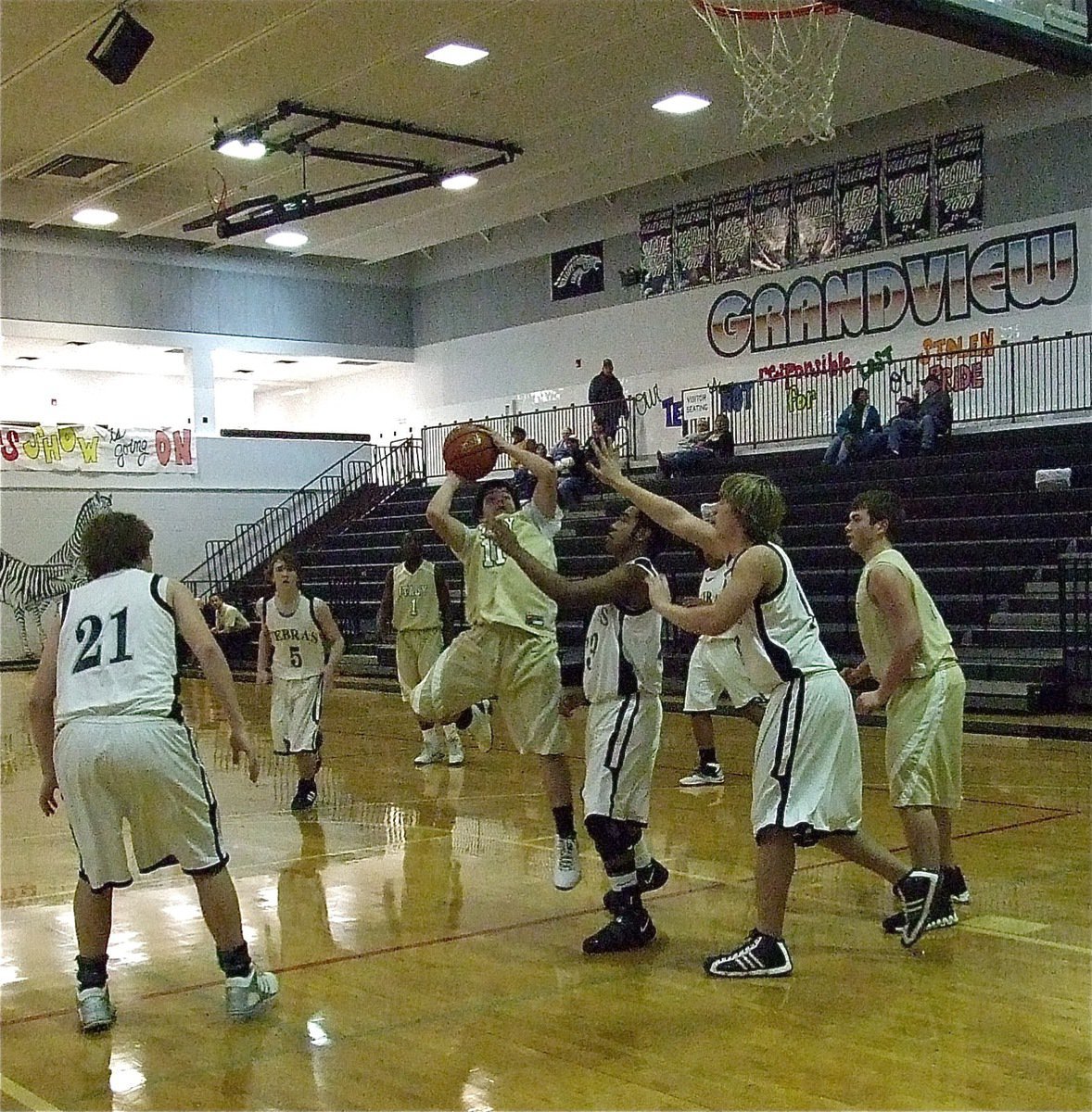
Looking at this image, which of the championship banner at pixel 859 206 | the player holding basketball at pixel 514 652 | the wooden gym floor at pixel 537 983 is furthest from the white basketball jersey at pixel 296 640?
the championship banner at pixel 859 206

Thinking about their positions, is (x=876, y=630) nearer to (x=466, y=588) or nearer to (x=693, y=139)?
(x=466, y=588)

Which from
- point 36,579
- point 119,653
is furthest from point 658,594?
point 36,579

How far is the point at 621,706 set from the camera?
5.45 metres

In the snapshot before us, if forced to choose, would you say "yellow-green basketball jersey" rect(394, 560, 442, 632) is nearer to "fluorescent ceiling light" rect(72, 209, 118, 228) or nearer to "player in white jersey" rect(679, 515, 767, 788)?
"player in white jersey" rect(679, 515, 767, 788)

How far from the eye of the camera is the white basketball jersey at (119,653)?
4473 mm

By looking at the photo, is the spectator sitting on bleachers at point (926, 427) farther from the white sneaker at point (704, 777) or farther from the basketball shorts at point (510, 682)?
the basketball shorts at point (510, 682)

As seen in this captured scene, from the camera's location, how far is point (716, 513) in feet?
16.5

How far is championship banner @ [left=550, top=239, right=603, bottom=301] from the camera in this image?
2459cm

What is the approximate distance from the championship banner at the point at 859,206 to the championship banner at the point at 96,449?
39.1ft

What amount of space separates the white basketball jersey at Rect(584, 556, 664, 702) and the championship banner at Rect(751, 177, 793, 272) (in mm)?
16589

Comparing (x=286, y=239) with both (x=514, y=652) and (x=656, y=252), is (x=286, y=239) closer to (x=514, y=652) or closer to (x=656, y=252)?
(x=656, y=252)

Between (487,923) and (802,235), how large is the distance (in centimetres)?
1694

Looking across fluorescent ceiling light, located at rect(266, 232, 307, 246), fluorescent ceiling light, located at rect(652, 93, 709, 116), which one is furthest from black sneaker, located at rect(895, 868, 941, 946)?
fluorescent ceiling light, located at rect(266, 232, 307, 246)

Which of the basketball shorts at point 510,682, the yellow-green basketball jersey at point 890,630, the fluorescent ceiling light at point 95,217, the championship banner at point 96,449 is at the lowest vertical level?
the basketball shorts at point 510,682
